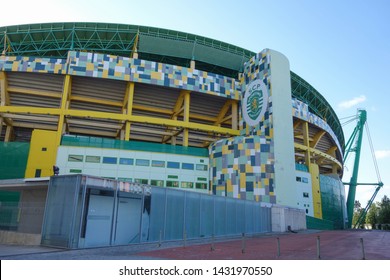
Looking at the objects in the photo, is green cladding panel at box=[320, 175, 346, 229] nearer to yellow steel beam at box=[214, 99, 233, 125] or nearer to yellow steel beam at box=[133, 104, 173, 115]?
yellow steel beam at box=[214, 99, 233, 125]

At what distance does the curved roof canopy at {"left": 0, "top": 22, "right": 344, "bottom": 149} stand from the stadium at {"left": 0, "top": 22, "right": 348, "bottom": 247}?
154 mm

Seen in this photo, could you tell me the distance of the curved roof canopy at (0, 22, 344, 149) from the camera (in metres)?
43.6

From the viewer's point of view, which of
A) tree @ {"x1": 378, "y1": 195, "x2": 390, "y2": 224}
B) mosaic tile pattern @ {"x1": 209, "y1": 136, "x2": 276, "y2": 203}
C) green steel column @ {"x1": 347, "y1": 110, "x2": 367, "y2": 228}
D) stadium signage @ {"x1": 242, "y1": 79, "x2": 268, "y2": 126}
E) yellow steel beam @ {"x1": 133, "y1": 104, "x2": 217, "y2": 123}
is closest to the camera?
mosaic tile pattern @ {"x1": 209, "y1": 136, "x2": 276, "y2": 203}

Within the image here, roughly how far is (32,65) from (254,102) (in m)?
29.0

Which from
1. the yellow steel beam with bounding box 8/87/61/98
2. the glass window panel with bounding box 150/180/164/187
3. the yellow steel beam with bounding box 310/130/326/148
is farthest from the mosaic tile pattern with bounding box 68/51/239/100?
the yellow steel beam with bounding box 310/130/326/148

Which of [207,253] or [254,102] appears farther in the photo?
[254,102]

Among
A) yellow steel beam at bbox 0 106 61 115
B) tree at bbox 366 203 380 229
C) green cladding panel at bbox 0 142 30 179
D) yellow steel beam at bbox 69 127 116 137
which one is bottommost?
tree at bbox 366 203 380 229

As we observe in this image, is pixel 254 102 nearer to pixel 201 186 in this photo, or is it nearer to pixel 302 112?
pixel 302 112

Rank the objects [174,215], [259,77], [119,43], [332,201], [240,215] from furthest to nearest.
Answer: [332,201] → [119,43] → [259,77] → [240,215] → [174,215]

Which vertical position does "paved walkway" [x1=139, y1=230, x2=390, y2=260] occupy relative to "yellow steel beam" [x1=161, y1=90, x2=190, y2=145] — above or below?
below

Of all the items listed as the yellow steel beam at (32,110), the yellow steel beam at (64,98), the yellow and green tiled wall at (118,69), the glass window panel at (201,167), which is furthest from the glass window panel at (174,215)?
the yellow steel beam at (32,110)

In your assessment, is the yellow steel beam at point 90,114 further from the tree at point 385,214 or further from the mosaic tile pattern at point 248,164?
the tree at point 385,214

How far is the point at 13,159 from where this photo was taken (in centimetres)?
3506

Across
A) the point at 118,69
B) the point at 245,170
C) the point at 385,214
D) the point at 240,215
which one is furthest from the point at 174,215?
the point at 385,214
